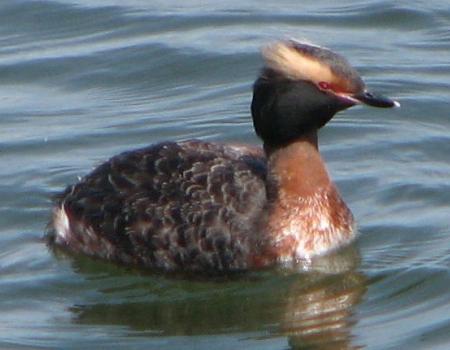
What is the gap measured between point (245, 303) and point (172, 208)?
3.24 ft

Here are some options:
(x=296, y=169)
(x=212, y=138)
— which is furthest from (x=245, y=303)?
(x=212, y=138)

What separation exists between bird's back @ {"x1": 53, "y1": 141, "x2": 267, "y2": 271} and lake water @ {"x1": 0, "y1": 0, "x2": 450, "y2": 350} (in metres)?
0.17

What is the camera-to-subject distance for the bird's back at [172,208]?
1330cm

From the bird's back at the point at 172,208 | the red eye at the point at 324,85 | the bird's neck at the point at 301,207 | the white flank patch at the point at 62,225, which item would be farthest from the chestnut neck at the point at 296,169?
the white flank patch at the point at 62,225

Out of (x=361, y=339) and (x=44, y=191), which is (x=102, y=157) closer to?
(x=44, y=191)

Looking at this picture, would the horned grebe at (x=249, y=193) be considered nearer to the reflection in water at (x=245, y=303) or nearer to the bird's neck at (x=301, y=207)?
the bird's neck at (x=301, y=207)

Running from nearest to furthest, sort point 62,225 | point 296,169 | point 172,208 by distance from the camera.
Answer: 1. point 172,208
2. point 296,169
3. point 62,225

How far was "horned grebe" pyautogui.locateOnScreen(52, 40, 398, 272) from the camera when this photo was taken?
13.1m

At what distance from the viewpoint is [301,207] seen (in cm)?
1355

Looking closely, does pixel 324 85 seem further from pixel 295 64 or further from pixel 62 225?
pixel 62 225

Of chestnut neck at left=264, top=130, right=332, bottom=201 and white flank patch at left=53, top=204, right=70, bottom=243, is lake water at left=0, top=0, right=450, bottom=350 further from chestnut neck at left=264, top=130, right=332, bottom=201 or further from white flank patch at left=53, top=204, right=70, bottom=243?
chestnut neck at left=264, top=130, right=332, bottom=201

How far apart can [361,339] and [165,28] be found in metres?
7.31

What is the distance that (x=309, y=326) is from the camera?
41.1 ft

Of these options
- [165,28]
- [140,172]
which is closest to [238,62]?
[165,28]
